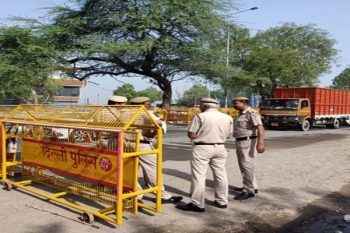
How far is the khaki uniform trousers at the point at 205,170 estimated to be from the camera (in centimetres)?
602

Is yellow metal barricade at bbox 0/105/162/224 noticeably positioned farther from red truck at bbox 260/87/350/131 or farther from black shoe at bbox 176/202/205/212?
red truck at bbox 260/87/350/131

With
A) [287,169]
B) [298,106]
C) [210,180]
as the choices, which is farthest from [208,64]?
[210,180]

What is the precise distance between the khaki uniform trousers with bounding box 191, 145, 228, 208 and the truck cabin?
20.3 m

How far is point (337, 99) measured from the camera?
29469mm

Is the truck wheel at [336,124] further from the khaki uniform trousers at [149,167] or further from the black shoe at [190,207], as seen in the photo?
the khaki uniform trousers at [149,167]

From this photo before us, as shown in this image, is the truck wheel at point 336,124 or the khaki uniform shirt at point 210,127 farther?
the truck wheel at point 336,124

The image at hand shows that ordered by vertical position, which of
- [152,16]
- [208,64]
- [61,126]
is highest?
[152,16]

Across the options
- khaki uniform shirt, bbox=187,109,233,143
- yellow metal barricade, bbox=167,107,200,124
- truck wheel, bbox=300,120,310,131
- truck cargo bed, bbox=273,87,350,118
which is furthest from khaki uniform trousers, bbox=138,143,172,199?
yellow metal barricade, bbox=167,107,200,124

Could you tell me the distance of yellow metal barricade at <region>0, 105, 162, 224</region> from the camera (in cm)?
545

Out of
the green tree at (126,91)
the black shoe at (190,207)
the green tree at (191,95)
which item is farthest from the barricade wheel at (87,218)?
the green tree at (126,91)

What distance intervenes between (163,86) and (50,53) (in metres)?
7.76

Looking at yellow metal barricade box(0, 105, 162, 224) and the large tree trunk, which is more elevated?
the large tree trunk

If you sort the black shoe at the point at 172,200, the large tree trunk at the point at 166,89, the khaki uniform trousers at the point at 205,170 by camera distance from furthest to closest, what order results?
the large tree trunk at the point at 166,89
the black shoe at the point at 172,200
the khaki uniform trousers at the point at 205,170

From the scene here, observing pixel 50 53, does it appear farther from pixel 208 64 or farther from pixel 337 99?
pixel 337 99
